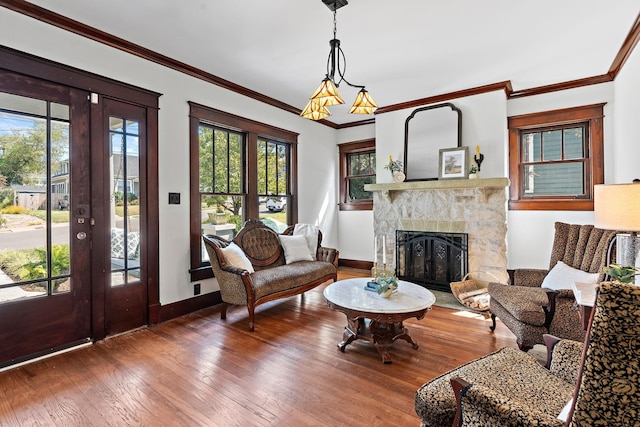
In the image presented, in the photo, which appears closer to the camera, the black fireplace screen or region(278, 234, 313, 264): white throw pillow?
region(278, 234, 313, 264): white throw pillow

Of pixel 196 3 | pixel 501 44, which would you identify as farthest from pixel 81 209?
pixel 501 44

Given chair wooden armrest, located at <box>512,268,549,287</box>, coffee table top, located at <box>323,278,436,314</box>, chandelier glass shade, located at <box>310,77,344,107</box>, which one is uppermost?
chandelier glass shade, located at <box>310,77,344,107</box>

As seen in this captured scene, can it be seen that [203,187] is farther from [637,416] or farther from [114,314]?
[637,416]

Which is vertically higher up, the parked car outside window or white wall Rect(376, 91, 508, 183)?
white wall Rect(376, 91, 508, 183)

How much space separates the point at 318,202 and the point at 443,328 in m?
3.21

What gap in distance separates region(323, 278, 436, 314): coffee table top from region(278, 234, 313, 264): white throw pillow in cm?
122

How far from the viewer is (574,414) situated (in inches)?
33.4

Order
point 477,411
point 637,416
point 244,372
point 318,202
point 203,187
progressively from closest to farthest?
point 637,416 → point 477,411 → point 244,372 → point 203,187 → point 318,202

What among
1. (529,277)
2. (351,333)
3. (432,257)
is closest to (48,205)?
(351,333)

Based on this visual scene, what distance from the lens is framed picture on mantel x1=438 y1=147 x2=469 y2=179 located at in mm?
4324

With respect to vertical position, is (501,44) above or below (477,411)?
above

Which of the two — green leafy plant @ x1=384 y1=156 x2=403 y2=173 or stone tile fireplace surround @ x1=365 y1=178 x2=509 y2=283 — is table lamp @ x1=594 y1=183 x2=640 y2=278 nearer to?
stone tile fireplace surround @ x1=365 y1=178 x2=509 y2=283

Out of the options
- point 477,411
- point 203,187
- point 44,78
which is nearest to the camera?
point 477,411

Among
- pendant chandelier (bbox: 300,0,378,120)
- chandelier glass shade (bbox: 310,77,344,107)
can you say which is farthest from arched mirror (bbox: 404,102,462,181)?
chandelier glass shade (bbox: 310,77,344,107)
